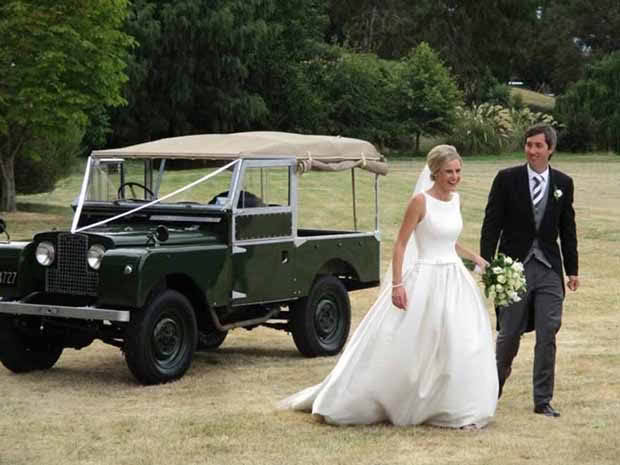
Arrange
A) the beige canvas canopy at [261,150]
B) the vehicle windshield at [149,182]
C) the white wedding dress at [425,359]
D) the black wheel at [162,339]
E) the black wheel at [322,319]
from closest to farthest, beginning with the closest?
the white wedding dress at [425,359] < the black wheel at [162,339] < the beige canvas canopy at [261,150] < the vehicle windshield at [149,182] < the black wheel at [322,319]

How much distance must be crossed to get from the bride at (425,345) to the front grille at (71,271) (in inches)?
96.3

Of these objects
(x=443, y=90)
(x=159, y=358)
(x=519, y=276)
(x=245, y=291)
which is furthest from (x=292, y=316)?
(x=443, y=90)

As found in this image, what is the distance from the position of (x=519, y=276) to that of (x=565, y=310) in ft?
24.2

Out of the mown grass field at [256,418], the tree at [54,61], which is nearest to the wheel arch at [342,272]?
the mown grass field at [256,418]

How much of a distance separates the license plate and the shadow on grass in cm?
2121

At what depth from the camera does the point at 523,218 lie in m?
9.10

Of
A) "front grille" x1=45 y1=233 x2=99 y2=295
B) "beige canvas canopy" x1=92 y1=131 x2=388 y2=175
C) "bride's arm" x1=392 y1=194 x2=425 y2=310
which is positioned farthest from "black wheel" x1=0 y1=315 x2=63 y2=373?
"bride's arm" x1=392 y1=194 x2=425 y2=310

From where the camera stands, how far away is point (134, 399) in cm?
998

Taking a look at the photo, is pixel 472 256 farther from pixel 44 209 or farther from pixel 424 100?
pixel 424 100

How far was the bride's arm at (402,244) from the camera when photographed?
8664 millimetres

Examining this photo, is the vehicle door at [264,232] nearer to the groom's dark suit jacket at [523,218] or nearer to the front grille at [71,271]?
the front grille at [71,271]

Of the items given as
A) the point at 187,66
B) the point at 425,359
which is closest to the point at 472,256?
the point at 425,359

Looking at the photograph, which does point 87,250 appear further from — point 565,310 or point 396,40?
point 396,40

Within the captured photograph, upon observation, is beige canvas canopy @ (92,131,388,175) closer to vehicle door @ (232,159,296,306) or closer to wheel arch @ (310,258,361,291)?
vehicle door @ (232,159,296,306)
